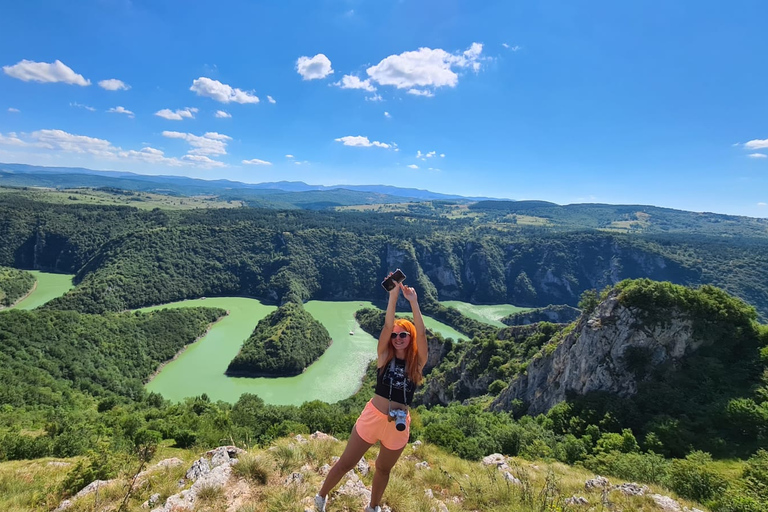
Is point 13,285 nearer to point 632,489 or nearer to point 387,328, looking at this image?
point 387,328

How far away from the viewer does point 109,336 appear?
58.2 meters

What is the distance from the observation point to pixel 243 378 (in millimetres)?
64438

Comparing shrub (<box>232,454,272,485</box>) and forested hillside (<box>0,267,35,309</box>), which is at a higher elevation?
shrub (<box>232,454,272,485</box>)

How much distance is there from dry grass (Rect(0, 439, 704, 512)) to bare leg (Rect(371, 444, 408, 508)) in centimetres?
71

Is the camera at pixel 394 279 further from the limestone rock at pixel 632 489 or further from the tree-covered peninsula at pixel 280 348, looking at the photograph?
the tree-covered peninsula at pixel 280 348

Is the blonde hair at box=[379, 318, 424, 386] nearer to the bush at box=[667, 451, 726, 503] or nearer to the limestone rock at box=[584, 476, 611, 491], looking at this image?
the limestone rock at box=[584, 476, 611, 491]

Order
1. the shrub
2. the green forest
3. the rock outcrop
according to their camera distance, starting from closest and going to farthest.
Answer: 1. the shrub
2. the green forest
3. the rock outcrop

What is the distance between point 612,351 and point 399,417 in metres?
19.1

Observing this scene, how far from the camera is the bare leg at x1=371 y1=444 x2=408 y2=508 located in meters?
4.55

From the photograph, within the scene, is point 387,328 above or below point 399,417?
above

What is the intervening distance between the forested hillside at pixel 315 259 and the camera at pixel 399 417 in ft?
344

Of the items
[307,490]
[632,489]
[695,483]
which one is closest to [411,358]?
[307,490]

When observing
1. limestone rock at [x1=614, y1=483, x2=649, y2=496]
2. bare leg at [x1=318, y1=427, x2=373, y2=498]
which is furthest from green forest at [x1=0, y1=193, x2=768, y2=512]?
bare leg at [x1=318, y1=427, x2=373, y2=498]

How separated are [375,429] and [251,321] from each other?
99.1 metres
